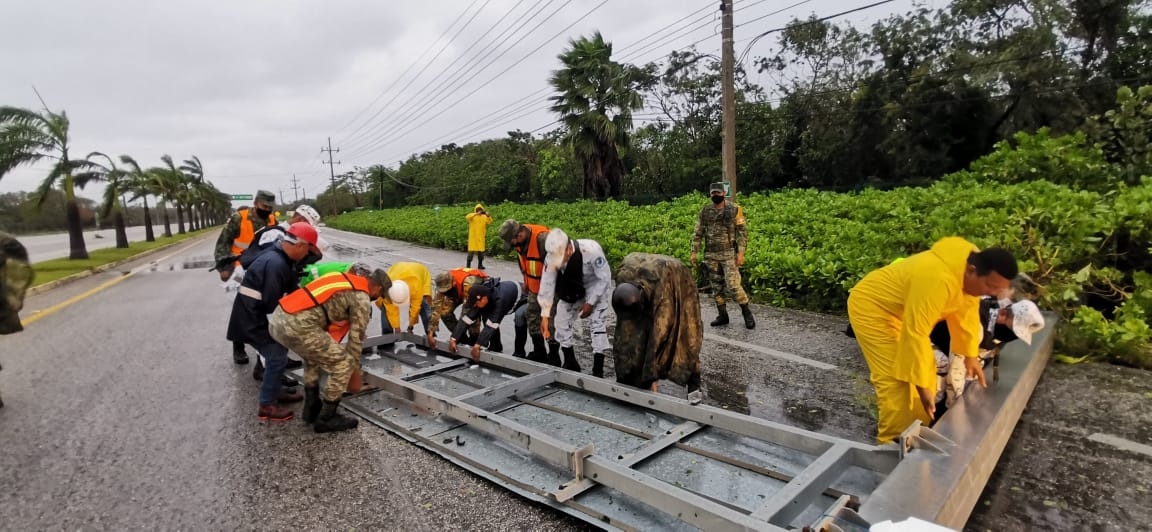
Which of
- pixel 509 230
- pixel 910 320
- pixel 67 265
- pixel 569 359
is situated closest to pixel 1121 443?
pixel 910 320

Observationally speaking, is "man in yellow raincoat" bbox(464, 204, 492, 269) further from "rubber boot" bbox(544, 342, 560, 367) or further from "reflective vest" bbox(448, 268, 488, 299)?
"rubber boot" bbox(544, 342, 560, 367)

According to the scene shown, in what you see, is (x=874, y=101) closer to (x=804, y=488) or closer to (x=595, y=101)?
(x=595, y=101)

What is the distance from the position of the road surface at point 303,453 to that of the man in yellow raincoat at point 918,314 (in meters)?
0.59

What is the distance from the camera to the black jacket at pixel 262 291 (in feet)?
15.4

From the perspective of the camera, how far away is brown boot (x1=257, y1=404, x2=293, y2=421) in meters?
4.47

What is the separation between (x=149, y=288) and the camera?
41.9 ft

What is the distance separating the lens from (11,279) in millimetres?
4957

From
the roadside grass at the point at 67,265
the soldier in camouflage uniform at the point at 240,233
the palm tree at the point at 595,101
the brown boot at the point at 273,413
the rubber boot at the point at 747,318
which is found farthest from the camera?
the palm tree at the point at 595,101

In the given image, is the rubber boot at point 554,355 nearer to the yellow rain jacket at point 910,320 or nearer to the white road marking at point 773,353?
the white road marking at point 773,353

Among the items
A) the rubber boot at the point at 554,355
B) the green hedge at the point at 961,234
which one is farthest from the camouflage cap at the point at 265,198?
the green hedge at the point at 961,234

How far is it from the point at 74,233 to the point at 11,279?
65.7ft

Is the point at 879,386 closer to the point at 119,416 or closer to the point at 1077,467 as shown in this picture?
the point at 1077,467

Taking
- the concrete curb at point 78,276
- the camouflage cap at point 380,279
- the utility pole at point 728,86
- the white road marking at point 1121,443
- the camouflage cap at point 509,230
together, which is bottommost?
the white road marking at point 1121,443

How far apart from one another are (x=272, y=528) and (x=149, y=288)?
41.2 feet
